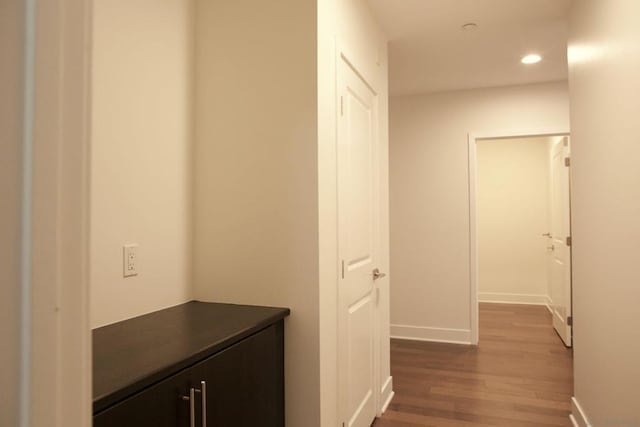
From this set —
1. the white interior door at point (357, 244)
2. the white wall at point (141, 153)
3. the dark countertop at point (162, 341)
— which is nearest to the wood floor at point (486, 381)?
the white interior door at point (357, 244)

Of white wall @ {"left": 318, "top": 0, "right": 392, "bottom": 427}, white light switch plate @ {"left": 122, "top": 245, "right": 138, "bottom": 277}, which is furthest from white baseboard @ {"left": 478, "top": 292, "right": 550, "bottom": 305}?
white light switch plate @ {"left": 122, "top": 245, "right": 138, "bottom": 277}

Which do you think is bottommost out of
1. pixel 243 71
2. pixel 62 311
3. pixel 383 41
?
pixel 62 311

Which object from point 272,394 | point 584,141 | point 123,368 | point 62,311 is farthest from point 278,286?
point 584,141

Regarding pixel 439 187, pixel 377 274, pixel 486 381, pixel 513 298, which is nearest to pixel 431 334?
pixel 486 381

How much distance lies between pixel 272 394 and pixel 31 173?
1.50 m

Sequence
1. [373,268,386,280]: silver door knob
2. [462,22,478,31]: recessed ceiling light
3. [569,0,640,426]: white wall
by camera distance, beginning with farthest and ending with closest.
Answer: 1. [462,22,478,31]: recessed ceiling light
2. [373,268,386,280]: silver door knob
3. [569,0,640,426]: white wall

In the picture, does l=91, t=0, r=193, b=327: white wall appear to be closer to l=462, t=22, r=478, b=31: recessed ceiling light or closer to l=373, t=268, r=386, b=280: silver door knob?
l=373, t=268, r=386, b=280: silver door knob

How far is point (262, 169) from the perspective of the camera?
190cm

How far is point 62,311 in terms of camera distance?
473 mm

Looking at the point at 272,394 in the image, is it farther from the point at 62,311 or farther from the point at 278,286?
the point at 62,311

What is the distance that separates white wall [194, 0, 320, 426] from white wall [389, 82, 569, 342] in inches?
117

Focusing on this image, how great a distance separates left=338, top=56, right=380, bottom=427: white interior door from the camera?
2.10 m

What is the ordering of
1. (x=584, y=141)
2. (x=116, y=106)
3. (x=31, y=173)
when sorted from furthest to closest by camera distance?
1. (x=584, y=141)
2. (x=116, y=106)
3. (x=31, y=173)

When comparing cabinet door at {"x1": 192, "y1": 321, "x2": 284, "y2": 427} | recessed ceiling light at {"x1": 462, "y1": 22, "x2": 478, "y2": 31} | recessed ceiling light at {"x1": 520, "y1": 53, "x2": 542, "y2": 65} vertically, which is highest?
recessed ceiling light at {"x1": 462, "y1": 22, "x2": 478, "y2": 31}
